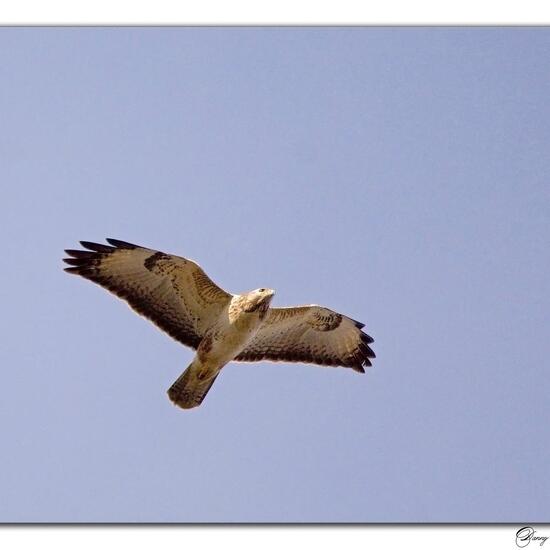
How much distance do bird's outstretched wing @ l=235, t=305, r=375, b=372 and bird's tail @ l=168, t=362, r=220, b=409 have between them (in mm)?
801

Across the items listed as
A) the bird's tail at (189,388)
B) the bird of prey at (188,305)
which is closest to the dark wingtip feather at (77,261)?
the bird of prey at (188,305)

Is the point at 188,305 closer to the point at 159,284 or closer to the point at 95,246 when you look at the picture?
the point at 159,284

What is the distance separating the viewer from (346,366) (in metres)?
11.6

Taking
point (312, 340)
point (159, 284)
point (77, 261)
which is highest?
point (312, 340)

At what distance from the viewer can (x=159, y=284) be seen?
10.8 metres

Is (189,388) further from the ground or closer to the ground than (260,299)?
closer to the ground

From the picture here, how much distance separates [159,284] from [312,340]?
196 centimetres

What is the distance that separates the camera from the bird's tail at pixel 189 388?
10.6 meters

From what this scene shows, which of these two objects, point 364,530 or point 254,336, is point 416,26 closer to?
point 254,336

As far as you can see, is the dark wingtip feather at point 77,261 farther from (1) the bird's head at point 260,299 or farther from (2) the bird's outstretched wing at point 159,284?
(1) the bird's head at point 260,299

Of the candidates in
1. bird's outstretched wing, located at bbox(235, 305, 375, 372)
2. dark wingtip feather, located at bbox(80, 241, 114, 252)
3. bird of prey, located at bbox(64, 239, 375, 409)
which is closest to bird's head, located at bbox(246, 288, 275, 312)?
bird of prey, located at bbox(64, 239, 375, 409)

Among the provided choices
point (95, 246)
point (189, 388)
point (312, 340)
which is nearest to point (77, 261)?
point (95, 246)

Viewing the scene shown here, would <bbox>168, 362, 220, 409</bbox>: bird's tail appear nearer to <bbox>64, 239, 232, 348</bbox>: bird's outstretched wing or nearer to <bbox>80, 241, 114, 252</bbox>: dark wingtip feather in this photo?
<bbox>64, 239, 232, 348</bbox>: bird's outstretched wing

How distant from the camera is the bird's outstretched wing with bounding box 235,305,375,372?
36.7 feet
